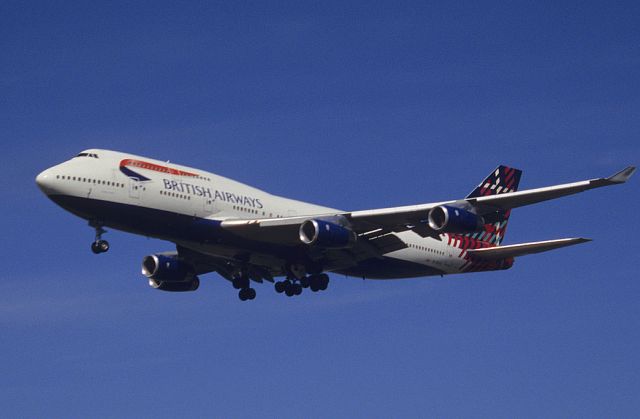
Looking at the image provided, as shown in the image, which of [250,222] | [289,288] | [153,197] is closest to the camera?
[153,197]

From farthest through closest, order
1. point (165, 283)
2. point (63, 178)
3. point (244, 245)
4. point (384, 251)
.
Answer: point (165, 283) < point (384, 251) < point (244, 245) < point (63, 178)

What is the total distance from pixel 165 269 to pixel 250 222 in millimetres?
9986

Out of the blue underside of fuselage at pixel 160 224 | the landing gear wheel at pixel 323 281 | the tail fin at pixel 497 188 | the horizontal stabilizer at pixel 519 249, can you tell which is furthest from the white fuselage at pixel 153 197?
the tail fin at pixel 497 188

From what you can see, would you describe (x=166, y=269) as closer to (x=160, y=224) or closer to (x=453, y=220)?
(x=160, y=224)

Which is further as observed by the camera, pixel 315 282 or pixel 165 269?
pixel 165 269

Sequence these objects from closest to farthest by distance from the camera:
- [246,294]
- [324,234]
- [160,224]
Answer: [160,224] → [324,234] → [246,294]

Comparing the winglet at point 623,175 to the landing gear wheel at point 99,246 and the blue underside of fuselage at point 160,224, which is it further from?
the landing gear wheel at point 99,246

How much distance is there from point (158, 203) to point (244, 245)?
5.61m

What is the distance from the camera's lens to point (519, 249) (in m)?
66.9

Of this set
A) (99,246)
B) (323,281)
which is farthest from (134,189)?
(323,281)

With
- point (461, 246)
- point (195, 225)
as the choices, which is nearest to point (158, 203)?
point (195, 225)

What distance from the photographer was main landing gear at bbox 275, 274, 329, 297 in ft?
212

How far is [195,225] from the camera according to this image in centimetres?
5888

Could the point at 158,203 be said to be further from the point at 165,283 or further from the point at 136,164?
the point at 165,283
